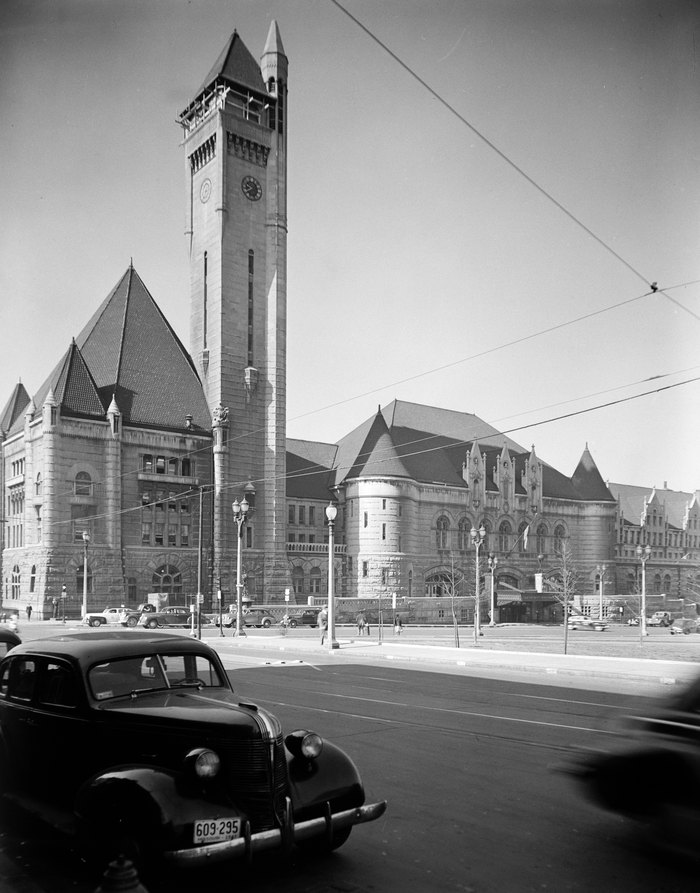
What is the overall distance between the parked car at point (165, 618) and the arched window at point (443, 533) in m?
38.5

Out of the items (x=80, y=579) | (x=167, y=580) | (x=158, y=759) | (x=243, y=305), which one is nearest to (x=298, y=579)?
(x=167, y=580)

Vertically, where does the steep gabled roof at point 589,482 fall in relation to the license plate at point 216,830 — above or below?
above

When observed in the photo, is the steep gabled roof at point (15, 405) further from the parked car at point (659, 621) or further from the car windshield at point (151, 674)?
the car windshield at point (151, 674)

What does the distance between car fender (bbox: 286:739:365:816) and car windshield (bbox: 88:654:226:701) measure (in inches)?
39.2

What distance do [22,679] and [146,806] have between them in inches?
87.7

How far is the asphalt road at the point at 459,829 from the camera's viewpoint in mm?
5703

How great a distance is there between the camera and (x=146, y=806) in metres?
5.16

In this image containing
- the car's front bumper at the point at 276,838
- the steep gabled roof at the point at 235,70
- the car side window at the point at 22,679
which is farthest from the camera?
the steep gabled roof at the point at 235,70

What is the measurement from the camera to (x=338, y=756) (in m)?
6.33

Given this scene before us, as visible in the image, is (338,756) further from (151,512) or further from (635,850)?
(151,512)

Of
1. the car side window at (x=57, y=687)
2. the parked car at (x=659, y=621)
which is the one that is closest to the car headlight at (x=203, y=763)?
the car side window at (x=57, y=687)

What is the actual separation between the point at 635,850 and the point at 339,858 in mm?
2341

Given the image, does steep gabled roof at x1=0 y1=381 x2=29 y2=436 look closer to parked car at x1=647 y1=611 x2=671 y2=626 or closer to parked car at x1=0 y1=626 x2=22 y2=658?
parked car at x1=647 y1=611 x2=671 y2=626

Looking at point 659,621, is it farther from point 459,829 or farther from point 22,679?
point 22,679
